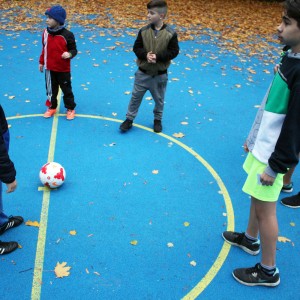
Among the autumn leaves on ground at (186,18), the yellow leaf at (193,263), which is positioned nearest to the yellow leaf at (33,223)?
the yellow leaf at (193,263)

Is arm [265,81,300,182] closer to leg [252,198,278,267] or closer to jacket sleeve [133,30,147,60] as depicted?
leg [252,198,278,267]

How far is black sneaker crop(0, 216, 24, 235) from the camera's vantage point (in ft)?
12.3

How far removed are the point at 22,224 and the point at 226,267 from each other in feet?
8.14

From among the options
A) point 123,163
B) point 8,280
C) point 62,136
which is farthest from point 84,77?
point 8,280

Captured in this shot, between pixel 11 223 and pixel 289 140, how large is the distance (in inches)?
126

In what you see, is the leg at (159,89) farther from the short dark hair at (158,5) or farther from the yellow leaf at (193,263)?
the yellow leaf at (193,263)

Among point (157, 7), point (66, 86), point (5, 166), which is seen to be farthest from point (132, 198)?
point (157, 7)

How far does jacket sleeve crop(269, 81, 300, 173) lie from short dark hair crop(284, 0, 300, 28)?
45cm

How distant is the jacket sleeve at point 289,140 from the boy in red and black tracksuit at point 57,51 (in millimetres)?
4393

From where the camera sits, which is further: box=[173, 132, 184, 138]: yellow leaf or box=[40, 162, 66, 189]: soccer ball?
box=[173, 132, 184, 138]: yellow leaf

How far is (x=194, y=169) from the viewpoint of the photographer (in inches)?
203

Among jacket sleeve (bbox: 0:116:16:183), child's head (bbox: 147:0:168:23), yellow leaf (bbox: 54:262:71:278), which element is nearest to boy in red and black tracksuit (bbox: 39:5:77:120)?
child's head (bbox: 147:0:168:23)

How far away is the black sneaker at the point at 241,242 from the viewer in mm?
3662

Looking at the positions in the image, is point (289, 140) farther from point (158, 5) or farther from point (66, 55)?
point (66, 55)
